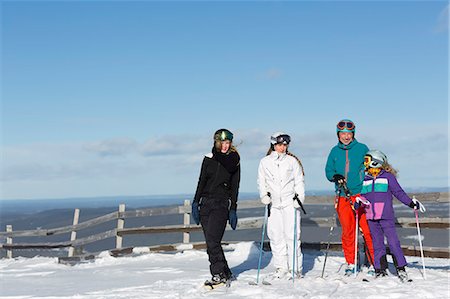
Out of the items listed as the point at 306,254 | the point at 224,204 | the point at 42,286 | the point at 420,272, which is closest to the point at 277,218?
the point at 224,204

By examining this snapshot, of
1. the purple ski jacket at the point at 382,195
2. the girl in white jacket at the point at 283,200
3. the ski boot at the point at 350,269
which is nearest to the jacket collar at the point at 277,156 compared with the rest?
the girl in white jacket at the point at 283,200

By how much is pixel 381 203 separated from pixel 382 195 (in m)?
0.11

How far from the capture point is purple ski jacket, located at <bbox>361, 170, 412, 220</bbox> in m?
7.20

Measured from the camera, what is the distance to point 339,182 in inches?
295

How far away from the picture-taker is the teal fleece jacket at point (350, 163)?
753 centimetres

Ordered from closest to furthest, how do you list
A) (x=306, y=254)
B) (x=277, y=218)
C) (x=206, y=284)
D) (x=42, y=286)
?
(x=206, y=284), (x=277, y=218), (x=42, y=286), (x=306, y=254)

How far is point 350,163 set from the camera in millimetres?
7574

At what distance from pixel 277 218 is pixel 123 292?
91.4 inches

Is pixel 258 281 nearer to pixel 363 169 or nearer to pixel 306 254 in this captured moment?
pixel 363 169

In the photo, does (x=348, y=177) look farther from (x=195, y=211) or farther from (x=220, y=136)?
(x=195, y=211)

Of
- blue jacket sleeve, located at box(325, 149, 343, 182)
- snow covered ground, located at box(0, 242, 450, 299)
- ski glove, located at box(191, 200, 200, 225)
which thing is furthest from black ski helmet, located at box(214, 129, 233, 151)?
Result: snow covered ground, located at box(0, 242, 450, 299)

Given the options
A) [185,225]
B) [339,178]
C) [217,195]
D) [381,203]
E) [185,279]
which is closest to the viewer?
[217,195]

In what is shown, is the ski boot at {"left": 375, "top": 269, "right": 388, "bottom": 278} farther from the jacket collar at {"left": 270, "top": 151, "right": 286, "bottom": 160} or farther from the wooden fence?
the jacket collar at {"left": 270, "top": 151, "right": 286, "bottom": 160}

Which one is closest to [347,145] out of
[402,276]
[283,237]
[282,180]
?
[282,180]
